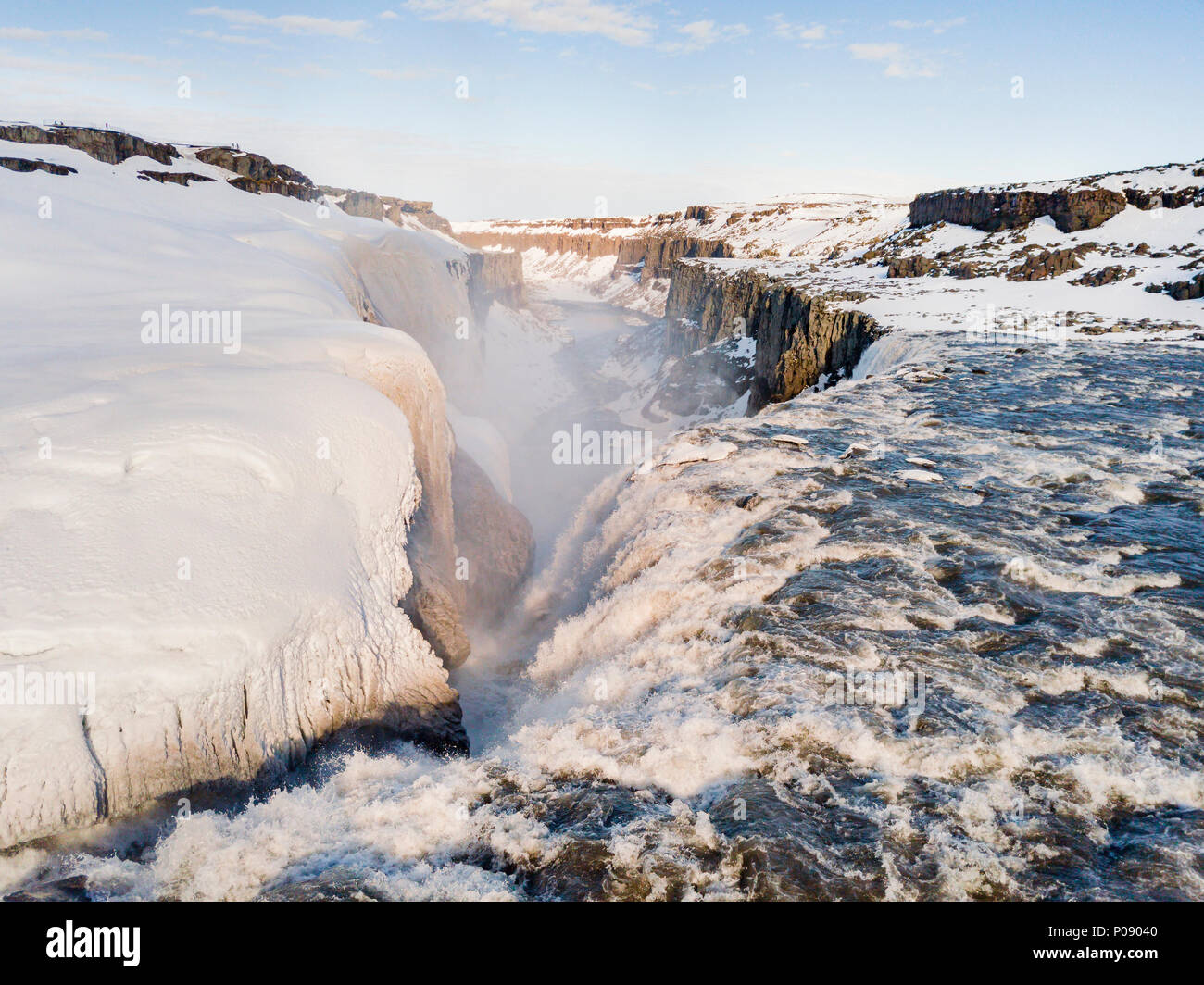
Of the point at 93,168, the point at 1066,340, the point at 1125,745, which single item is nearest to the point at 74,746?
the point at 1125,745

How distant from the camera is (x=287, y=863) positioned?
19.4ft

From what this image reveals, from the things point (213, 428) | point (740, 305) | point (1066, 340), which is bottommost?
point (213, 428)

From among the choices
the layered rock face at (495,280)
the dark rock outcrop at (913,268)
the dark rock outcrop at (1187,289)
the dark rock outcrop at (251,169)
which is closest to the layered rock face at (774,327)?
the dark rock outcrop at (913,268)

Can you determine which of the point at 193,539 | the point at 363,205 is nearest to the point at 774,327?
the point at 193,539

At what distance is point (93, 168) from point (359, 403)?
4211 cm

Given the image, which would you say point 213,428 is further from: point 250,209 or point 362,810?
point 250,209

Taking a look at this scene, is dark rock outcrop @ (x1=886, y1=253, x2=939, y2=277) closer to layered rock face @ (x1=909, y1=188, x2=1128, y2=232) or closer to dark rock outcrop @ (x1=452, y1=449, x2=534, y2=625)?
layered rock face @ (x1=909, y1=188, x2=1128, y2=232)

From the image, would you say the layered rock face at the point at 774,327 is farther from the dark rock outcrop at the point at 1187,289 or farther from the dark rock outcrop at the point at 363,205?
the dark rock outcrop at the point at 363,205

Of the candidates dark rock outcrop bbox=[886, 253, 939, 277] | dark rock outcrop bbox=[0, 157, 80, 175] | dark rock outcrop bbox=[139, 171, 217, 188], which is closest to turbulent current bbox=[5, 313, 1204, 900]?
dark rock outcrop bbox=[886, 253, 939, 277]

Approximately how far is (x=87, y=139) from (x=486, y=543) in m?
51.3

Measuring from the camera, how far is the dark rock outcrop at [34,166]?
112 ft

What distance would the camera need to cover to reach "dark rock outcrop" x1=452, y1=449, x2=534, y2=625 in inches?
708

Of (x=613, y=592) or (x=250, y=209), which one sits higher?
(x=250, y=209)

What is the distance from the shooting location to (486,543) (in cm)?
1959
